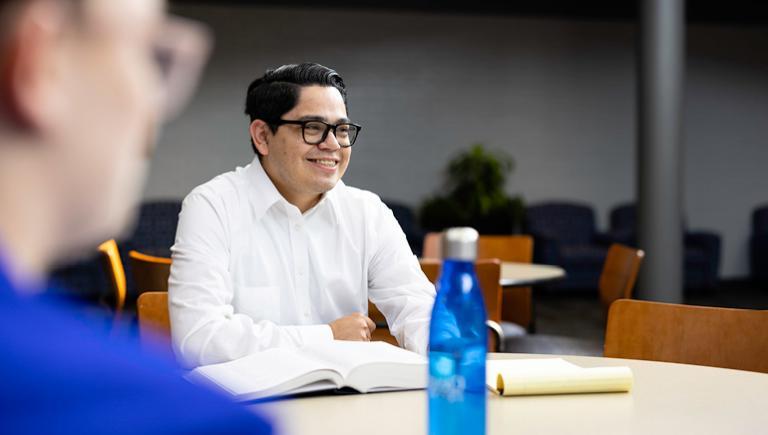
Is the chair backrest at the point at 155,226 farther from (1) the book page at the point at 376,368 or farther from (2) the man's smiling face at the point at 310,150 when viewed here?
(1) the book page at the point at 376,368

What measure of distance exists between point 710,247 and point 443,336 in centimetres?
824

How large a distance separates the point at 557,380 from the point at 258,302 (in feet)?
2.84

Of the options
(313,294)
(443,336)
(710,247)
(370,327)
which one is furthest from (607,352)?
(710,247)

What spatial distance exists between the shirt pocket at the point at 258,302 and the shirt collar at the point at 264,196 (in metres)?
0.19

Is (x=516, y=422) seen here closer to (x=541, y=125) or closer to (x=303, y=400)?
(x=303, y=400)

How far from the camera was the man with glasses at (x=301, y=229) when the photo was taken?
6.66 feet

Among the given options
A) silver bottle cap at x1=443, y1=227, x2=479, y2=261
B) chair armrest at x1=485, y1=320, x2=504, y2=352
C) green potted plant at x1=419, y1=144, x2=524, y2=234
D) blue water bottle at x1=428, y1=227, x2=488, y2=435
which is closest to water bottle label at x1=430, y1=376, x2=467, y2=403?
blue water bottle at x1=428, y1=227, x2=488, y2=435

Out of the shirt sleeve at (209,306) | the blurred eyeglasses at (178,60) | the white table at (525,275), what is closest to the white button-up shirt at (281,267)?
the shirt sleeve at (209,306)

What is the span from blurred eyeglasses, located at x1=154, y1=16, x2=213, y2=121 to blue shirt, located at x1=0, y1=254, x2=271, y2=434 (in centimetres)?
13

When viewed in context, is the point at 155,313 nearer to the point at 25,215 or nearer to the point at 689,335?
the point at 689,335

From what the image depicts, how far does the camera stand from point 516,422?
1257 mm

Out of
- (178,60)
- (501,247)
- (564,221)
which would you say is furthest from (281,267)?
(564,221)

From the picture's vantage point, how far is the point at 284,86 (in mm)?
2180

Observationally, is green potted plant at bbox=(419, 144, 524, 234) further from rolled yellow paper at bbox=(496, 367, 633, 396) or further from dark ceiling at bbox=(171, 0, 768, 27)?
rolled yellow paper at bbox=(496, 367, 633, 396)
